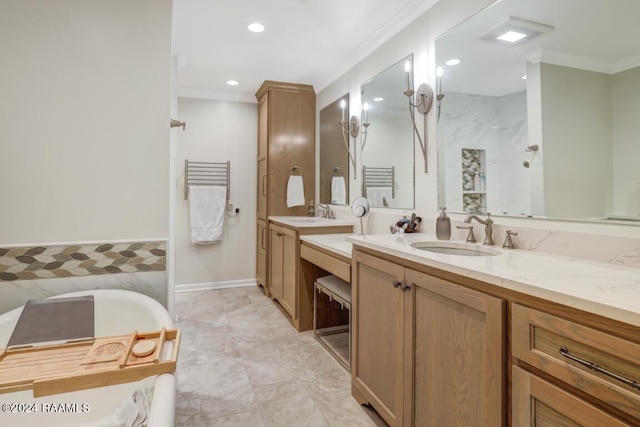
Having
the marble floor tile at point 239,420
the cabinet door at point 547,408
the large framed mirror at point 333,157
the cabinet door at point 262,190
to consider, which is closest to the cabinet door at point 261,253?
the cabinet door at point 262,190

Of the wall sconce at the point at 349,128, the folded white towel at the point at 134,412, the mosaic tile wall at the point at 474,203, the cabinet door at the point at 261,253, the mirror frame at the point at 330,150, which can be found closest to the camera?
the folded white towel at the point at 134,412

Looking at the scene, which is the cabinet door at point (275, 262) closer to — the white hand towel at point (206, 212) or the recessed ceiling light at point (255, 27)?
the white hand towel at point (206, 212)

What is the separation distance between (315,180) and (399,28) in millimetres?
1935

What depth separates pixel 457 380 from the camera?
1.14m

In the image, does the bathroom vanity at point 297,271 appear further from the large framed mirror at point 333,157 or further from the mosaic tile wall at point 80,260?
the mosaic tile wall at point 80,260

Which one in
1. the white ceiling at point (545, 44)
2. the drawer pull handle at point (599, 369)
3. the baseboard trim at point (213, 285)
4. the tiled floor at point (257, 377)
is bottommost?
the tiled floor at point (257, 377)

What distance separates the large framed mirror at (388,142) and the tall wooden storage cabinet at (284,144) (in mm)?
1122

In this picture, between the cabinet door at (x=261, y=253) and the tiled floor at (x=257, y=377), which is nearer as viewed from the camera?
the tiled floor at (x=257, y=377)

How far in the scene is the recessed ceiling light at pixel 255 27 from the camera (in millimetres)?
2562

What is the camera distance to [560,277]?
95cm

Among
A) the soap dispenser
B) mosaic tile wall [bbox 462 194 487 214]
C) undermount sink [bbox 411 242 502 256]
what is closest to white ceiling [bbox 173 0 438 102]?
mosaic tile wall [bbox 462 194 487 214]

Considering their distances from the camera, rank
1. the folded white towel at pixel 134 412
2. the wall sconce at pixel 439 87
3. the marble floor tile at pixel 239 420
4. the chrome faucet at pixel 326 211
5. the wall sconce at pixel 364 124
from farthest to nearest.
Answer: the chrome faucet at pixel 326 211 → the wall sconce at pixel 364 124 → the wall sconce at pixel 439 87 → the marble floor tile at pixel 239 420 → the folded white towel at pixel 134 412

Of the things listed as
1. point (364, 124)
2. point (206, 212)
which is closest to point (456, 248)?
point (364, 124)

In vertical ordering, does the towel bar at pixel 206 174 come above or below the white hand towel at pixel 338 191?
above
